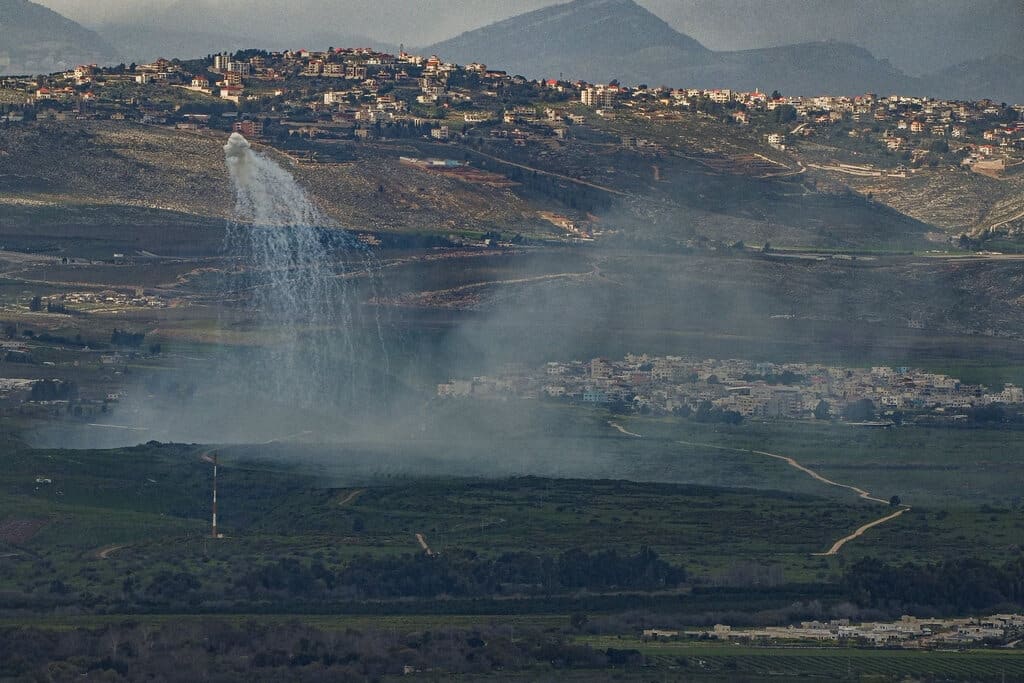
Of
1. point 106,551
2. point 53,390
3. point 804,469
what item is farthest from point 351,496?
point 53,390

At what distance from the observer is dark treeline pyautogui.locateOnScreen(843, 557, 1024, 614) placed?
179ft

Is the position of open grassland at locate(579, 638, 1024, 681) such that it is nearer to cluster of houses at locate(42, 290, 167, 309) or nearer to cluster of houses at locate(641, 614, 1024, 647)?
cluster of houses at locate(641, 614, 1024, 647)

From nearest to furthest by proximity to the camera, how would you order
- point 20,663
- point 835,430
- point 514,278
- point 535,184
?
point 20,663, point 835,430, point 514,278, point 535,184

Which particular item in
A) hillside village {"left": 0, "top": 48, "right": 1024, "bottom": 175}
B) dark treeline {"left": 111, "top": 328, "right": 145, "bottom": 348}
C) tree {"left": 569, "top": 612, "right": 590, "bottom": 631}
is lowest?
tree {"left": 569, "top": 612, "right": 590, "bottom": 631}

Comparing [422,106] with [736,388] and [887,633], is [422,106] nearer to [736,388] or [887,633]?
[736,388]

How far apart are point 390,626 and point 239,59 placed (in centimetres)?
10206

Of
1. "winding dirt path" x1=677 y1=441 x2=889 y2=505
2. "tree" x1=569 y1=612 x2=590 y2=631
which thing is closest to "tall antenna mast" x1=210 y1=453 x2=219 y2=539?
"tree" x1=569 y1=612 x2=590 y2=631

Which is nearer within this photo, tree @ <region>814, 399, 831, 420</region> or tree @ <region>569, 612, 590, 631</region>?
tree @ <region>569, 612, 590, 631</region>

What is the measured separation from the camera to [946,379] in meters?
85.7

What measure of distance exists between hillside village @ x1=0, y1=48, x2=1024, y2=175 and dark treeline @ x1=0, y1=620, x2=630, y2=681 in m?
73.0

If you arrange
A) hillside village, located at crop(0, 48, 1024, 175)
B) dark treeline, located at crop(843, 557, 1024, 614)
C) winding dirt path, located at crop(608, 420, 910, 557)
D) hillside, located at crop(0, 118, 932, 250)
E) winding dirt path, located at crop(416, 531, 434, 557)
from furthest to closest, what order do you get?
1. hillside village, located at crop(0, 48, 1024, 175)
2. hillside, located at crop(0, 118, 932, 250)
3. winding dirt path, located at crop(608, 420, 910, 557)
4. winding dirt path, located at crop(416, 531, 434, 557)
5. dark treeline, located at crop(843, 557, 1024, 614)

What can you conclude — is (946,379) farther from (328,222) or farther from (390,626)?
(390,626)

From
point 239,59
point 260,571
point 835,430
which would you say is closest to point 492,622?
point 260,571

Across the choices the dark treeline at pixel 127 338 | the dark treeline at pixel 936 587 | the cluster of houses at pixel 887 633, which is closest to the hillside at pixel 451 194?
the dark treeline at pixel 127 338
